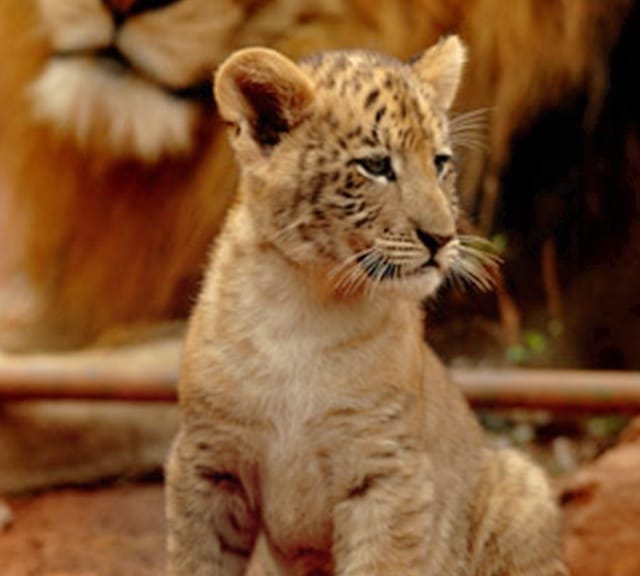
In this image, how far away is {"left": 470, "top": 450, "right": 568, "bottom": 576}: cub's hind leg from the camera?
1.76m

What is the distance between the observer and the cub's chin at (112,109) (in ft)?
7.83

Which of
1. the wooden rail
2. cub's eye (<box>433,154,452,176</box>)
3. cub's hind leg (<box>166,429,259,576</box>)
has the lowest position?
the wooden rail

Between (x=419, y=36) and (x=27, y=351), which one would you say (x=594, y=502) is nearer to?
(x=419, y=36)

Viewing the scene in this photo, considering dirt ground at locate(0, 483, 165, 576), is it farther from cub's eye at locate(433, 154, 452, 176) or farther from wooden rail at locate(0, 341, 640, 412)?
cub's eye at locate(433, 154, 452, 176)

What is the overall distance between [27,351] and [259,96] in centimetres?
129

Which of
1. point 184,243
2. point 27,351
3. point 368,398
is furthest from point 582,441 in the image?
point 368,398

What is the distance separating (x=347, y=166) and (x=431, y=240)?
116 millimetres

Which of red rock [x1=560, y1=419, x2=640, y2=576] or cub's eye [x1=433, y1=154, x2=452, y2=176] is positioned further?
red rock [x1=560, y1=419, x2=640, y2=576]

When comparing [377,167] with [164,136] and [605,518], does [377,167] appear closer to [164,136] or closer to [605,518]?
[605,518]

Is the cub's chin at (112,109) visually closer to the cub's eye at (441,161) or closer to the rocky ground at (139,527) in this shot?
the rocky ground at (139,527)

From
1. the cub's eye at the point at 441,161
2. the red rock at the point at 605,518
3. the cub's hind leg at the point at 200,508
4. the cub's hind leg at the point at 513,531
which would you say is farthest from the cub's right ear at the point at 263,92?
the red rock at the point at 605,518

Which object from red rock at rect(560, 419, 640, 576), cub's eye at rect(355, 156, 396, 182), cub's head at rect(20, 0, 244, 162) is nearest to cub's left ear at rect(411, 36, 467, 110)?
cub's eye at rect(355, 156, 396, 182)

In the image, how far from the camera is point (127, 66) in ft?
7.82

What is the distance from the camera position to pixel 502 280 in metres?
3.06
